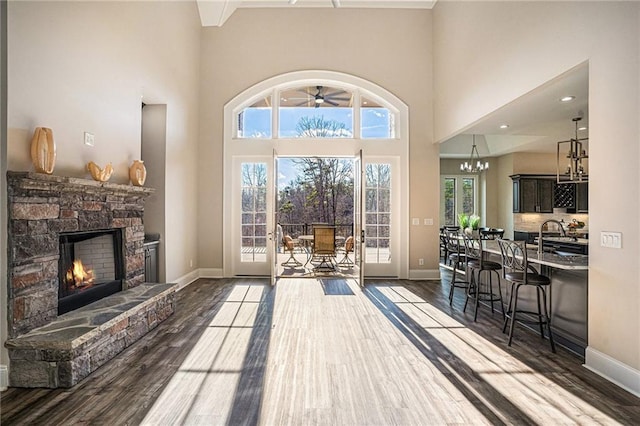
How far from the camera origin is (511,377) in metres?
2.75

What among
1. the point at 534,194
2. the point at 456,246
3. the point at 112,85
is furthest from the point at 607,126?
the point at 534,194

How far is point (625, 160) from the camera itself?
2.60 m

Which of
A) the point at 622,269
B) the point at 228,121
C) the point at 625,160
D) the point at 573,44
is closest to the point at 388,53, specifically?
the point at 228,121

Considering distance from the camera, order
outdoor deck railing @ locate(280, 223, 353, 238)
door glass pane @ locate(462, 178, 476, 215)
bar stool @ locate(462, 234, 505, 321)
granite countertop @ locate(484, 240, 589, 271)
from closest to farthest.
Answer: granite countertop @ locate(484, 240, 589, 271)
bar stool @ locate(462, 234, 505, 321)
door glass pane @ locate(462, 178, 476, 215)
outdoor deck railing @ locate(280, 223, 353, 238)

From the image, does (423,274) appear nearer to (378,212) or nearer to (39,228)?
(378,212)

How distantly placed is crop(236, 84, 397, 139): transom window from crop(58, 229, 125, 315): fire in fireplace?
350cm

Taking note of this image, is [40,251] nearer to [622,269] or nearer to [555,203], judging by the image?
[622,269]

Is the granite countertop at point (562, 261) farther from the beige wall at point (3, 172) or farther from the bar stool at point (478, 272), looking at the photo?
the beige wall at point (3, 172)

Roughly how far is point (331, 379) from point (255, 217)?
174 inches

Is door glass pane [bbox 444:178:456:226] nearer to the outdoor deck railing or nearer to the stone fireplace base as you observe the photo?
the outdoor deck railing

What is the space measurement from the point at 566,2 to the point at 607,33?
700mm

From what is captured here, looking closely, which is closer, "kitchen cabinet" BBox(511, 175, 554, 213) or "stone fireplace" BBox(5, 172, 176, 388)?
"stone fireplace" BBox(5, 172, 176, 388)

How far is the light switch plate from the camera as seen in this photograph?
264 centimetres

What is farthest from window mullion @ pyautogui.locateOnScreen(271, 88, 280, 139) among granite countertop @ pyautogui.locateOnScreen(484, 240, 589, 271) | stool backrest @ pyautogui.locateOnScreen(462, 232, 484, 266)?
granite countertop @ pyautogui.locateOnScreen(484, 240, 589, 271)
